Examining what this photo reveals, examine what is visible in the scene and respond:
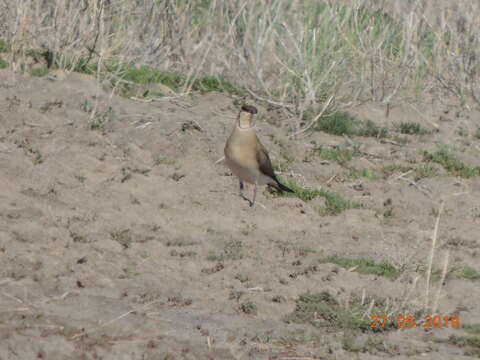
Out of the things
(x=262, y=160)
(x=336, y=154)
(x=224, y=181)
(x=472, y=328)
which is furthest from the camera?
(x=336, y=154)

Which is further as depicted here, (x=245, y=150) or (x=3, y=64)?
(x=3, y=64)

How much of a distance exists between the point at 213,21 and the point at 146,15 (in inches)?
41.1

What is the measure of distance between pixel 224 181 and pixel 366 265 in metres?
2.27

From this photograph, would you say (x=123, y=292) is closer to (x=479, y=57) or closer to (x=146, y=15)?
(x=146, y=15)

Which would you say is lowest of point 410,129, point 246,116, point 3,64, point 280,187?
point 410,129

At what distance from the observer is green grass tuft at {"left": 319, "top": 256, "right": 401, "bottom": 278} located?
6.52 m

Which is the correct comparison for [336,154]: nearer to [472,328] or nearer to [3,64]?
[3,64]

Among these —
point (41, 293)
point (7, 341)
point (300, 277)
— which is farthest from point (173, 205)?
point (7, 341)

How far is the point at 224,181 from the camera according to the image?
8.50m

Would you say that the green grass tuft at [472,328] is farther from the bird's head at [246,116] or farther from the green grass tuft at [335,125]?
the green grass tuft at [335,125]

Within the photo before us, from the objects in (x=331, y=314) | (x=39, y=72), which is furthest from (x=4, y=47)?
(x=331, y=314)

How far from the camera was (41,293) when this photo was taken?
5.38 metres
